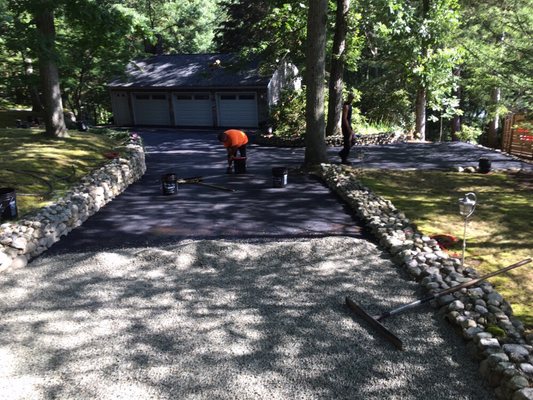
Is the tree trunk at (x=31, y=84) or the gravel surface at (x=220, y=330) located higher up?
the tree trunk at (x=31, y=84)

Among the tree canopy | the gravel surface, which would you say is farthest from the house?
the gravel surface

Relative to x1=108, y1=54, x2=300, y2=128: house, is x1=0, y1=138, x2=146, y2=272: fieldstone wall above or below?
below

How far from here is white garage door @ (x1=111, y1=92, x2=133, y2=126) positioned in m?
26.0

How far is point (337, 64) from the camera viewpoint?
15.8m

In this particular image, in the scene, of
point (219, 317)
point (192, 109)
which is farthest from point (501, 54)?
point (192, 109)

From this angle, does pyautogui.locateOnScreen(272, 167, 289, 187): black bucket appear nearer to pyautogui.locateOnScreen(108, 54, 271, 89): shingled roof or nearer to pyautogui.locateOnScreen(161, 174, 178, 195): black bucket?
pyautogui.locateOnScreen(161, 174, 178, 195): black bucket

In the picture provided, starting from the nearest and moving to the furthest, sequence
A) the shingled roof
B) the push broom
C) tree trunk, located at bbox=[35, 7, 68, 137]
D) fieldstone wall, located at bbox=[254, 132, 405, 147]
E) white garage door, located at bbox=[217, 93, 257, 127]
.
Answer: the push broom → tree trunk, located at bbox=[35, 7, 68, 137] → fieldstone wall, located at bbox=[254, 132, 405, 147] → the shingled roof → white garage door, located at bbox=[217, 93, 257, 127]

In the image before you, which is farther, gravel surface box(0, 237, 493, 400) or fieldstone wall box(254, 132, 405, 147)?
fieldstone wall box(254, 132, 405, 147)

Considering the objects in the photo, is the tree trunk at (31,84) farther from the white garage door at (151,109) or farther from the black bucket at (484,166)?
the black bucket at (484,166)

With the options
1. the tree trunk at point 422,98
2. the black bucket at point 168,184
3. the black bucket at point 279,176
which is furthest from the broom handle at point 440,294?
the tree trunk at point 422,98

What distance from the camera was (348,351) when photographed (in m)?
4.31

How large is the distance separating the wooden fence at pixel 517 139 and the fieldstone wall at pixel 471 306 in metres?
10.8

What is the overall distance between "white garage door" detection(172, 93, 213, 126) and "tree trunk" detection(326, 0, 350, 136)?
369 inches

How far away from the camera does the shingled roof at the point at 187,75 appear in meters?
22.6
